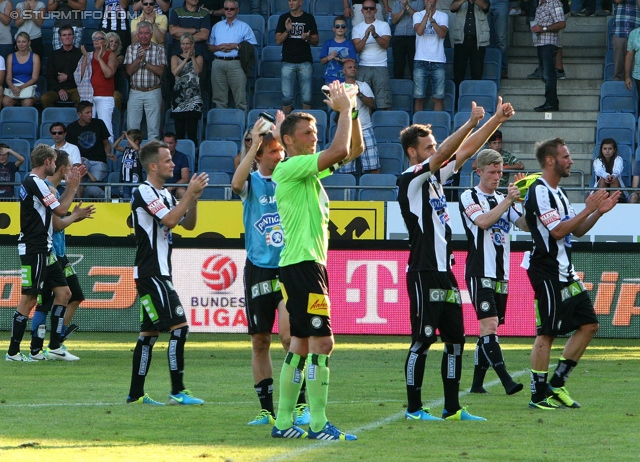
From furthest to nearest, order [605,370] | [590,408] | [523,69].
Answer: [523,69]
[605,370]
[590,408]

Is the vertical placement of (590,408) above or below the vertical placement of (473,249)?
below

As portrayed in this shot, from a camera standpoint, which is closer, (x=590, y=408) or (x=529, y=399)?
(x=590, y=408)

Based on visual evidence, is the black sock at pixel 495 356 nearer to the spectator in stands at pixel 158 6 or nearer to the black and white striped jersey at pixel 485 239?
the black and white striped jersey at pixel 485 239

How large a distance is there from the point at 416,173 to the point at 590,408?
2.60 metres

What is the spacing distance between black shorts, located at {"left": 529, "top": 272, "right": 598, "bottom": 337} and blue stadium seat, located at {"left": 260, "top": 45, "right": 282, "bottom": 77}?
1387 centimetres

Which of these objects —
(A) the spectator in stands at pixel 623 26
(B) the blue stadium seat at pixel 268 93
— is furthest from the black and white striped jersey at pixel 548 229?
(B) the blue stadium seat at pixel 268 93

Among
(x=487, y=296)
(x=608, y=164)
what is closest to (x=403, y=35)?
(x=608, y=164)

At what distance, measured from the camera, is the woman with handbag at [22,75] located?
70.5 feet

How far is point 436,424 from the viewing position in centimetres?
798

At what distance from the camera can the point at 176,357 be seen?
30.0 ft

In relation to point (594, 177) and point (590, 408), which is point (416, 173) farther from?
point (594, 177)

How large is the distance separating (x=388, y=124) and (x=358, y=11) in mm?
2801

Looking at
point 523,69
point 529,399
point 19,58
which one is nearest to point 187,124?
point 19,58

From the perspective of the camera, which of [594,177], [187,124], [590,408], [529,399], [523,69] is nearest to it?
[590,408]
